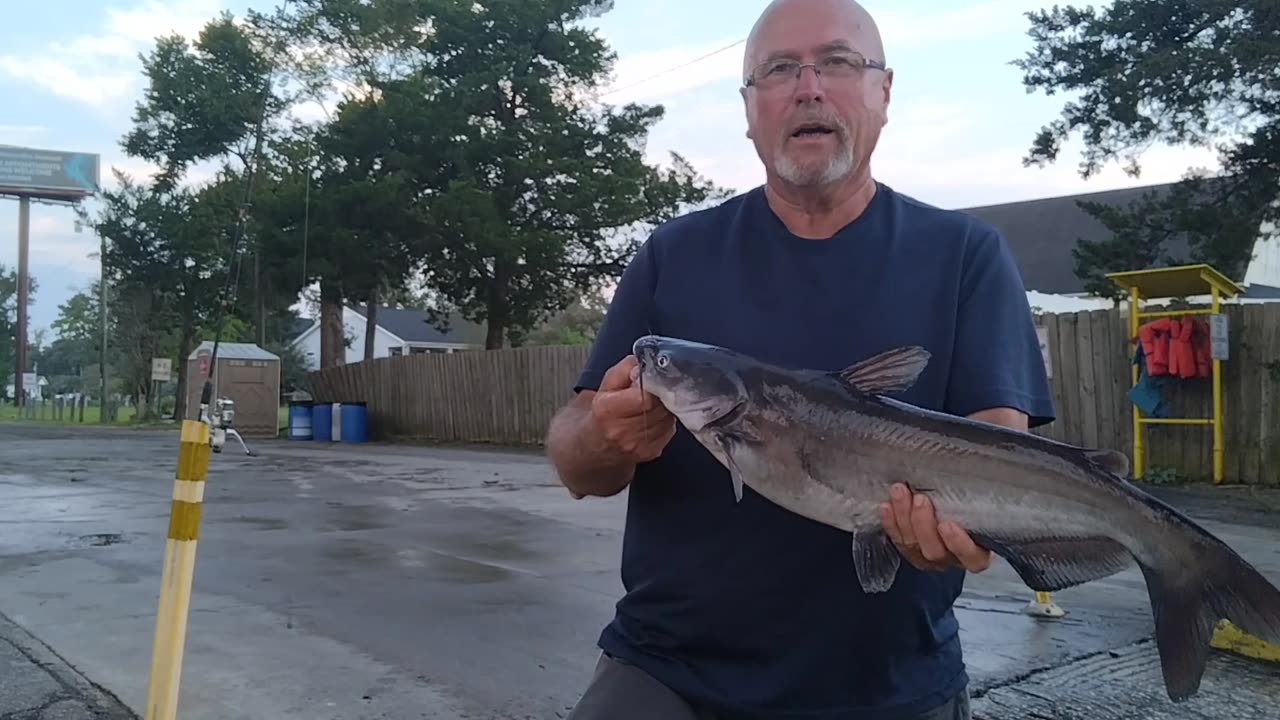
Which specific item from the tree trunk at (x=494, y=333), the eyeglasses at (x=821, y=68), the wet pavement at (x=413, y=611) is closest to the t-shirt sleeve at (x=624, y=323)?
the eyeglasses at (x=821, y=68)

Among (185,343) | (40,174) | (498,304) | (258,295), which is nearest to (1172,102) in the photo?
(498,304)

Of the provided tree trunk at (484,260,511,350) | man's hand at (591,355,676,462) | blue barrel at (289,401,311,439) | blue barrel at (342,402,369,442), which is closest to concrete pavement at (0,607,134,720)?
man's hand at (591,355,676,462)

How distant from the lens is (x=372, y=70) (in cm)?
3372

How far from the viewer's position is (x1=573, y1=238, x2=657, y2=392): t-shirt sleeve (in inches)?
95.0

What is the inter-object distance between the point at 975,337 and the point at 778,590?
0.66 meters

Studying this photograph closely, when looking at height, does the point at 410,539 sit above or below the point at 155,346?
below

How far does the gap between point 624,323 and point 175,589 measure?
91.5 inches

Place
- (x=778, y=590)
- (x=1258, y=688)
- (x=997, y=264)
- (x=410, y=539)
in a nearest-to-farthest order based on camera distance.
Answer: (x=778, y=590) < (x=997, y=264) < (x=1258, y=688) < (x=410, y=539)

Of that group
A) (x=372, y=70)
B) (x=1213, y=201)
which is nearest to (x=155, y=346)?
(x=372, y=70)

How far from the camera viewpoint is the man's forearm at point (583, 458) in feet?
7.16

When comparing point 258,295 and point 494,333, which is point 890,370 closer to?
point 494,333

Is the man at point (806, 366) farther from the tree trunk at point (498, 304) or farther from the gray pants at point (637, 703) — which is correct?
the tree trunk at point (498, 304)

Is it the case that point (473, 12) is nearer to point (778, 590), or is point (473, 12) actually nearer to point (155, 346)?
point (155, 346)

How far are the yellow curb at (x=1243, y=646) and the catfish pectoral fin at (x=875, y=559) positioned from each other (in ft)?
13.2
